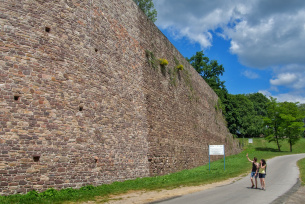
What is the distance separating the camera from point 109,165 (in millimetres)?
12383

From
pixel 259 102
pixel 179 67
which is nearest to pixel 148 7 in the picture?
pixel 179 67

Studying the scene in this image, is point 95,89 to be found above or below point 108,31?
below

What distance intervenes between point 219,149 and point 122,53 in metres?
10.8

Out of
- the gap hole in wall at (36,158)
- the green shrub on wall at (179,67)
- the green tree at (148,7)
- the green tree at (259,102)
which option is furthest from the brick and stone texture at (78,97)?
the green tree at (259,102)

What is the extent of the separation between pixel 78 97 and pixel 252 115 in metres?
56.1

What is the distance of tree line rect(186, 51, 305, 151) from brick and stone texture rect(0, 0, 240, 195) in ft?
86.1

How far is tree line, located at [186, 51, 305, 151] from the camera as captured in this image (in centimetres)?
4181

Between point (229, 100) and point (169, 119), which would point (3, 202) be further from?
point (229, 100)

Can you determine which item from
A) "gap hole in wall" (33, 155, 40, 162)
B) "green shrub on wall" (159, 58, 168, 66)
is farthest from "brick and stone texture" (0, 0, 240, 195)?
"green shrub on wall" (159, 58, 168, 66)

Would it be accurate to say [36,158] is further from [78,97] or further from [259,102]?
[259,102]

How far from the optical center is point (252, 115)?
6088cm

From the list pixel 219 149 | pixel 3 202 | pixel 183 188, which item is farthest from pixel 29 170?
pixel 219 149

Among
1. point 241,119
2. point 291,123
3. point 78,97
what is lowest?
point 78,97

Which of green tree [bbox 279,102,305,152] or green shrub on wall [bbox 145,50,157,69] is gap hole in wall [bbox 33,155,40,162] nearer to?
green shrub on wall [bbox 145,50,157,69]
